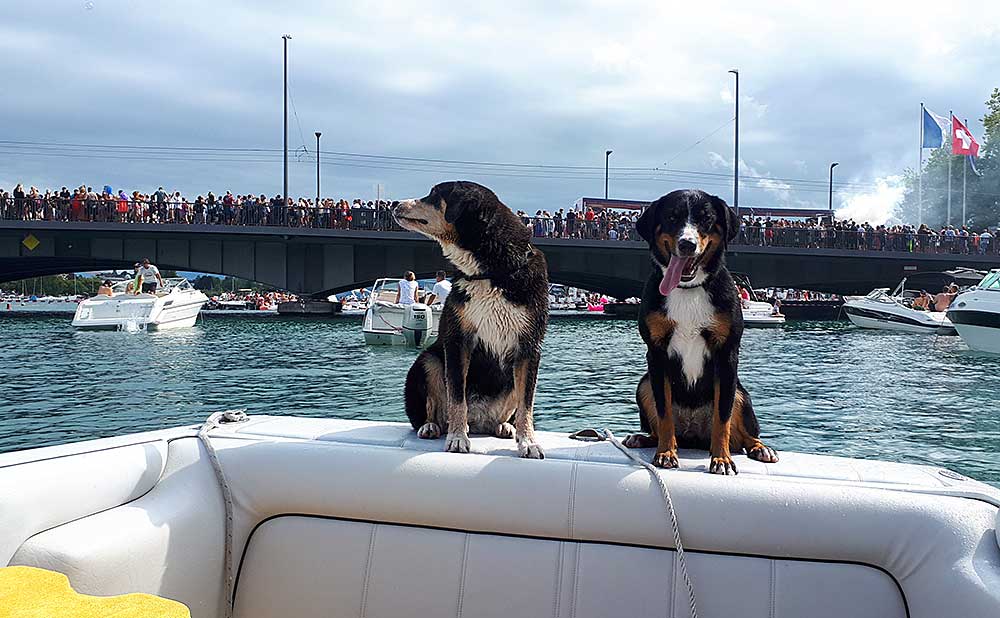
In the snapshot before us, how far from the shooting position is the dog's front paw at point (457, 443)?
2802mm

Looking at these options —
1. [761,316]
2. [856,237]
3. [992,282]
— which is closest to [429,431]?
[992,282]

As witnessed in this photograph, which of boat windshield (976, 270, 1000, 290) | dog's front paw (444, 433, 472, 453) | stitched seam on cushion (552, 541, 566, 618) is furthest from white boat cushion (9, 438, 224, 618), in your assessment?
boat windshield (976, 270, 1000, 290)

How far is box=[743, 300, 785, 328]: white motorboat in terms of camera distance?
31.5 metres

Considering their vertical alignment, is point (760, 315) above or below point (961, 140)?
below

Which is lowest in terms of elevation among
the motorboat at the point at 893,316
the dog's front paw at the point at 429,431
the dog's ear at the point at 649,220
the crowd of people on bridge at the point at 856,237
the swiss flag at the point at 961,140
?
the motorboat at the point at 893,316

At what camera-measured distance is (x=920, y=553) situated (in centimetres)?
214

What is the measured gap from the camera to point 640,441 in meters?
2.94

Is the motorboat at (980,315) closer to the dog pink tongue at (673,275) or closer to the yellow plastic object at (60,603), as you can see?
the dog pink tongue at (673,275)

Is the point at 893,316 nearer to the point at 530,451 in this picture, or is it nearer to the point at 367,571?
the point at 530,451

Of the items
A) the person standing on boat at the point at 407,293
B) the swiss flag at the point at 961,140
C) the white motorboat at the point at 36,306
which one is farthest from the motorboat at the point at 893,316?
the white motorboat at the point at 36,306

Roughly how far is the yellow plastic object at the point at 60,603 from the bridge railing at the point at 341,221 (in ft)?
93.4

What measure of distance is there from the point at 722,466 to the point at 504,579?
0.76m

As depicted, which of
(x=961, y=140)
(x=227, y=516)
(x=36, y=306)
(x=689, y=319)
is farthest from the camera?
(x=36, y=306)

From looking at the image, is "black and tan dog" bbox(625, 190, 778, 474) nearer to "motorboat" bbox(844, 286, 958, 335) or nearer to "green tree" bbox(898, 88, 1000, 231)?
"motorboat" bbox(844, 286, 958, 335)
